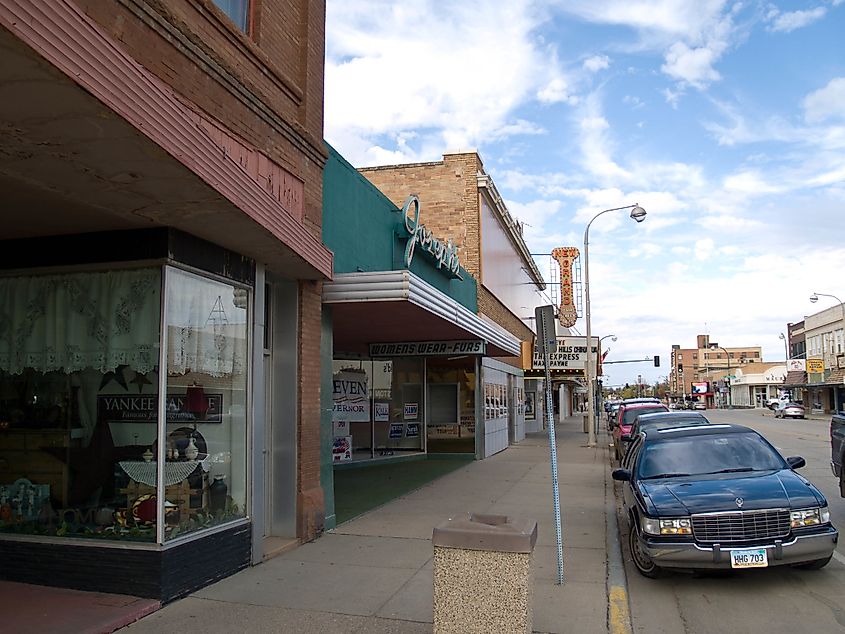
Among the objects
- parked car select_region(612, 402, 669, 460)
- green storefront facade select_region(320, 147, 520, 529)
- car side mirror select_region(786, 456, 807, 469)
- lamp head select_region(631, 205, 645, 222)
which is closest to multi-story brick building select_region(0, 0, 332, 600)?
green storefront facade select_region(320, 147, 520, 529)

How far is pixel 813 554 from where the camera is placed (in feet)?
22.6

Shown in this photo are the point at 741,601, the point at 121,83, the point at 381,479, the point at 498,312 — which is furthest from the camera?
the point at 498,312

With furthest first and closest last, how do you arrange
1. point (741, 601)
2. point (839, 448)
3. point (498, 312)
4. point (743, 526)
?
point (498, 312)
point (839, 448)
point (743, 526)
point (741, 601)

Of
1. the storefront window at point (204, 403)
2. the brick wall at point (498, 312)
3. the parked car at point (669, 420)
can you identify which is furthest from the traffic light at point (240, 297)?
the brick wall at point (498, 312)

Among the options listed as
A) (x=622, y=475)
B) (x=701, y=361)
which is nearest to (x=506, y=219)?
(x=622, y=475)

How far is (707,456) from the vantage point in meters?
8.48

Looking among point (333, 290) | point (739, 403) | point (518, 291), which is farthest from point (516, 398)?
point (739, 403)

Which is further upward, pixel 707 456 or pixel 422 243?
pixel 422 243

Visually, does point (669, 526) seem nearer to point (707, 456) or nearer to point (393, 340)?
point (707, 456)

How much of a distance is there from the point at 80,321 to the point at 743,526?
259 inches

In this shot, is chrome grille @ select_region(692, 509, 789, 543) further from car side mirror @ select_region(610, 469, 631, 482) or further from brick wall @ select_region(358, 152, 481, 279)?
brick wall @ select_region(358, 152, 481, 279)

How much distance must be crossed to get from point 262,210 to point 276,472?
12.3 ft

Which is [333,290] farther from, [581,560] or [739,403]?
[739,403]

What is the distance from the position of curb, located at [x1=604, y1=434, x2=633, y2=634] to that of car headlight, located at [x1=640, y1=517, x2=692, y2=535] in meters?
0.67
